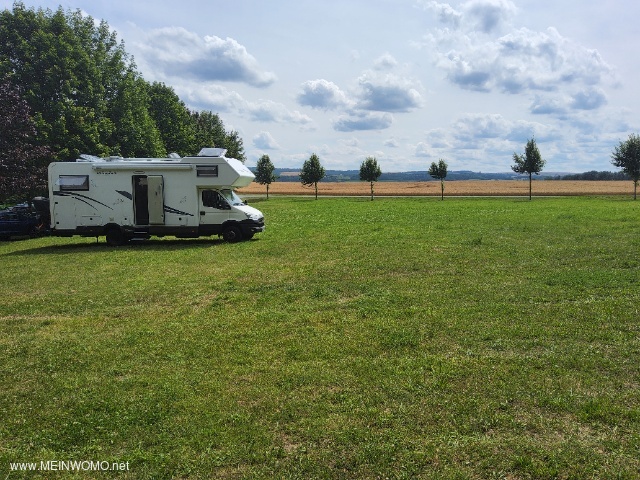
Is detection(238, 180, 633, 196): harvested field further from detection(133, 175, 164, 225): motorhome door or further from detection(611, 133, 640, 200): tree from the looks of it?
detection(133, 175, 164, 225): motorhome door

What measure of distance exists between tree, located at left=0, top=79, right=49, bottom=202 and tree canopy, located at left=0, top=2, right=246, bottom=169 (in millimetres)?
2017

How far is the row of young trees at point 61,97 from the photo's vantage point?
2312 cm

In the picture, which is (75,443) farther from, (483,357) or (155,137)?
(155,137)

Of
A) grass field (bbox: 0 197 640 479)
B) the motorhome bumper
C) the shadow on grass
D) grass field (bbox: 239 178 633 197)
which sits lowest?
grass field (bbox: 0 197 640 479)

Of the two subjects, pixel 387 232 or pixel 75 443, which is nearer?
pixel 75 443

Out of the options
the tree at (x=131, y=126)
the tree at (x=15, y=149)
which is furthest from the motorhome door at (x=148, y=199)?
the tree at (x=131, y=126)

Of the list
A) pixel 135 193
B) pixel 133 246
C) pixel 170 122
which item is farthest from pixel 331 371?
pixel 170 122

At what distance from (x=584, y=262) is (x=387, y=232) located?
9.19m

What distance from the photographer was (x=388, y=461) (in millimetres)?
4180

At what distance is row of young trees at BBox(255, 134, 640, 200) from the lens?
161ft

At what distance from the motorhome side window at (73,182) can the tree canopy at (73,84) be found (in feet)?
28.1

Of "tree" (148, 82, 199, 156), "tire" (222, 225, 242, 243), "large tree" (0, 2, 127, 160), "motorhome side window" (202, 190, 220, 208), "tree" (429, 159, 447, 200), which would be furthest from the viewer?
"tree" (429, 159, 447, 200)

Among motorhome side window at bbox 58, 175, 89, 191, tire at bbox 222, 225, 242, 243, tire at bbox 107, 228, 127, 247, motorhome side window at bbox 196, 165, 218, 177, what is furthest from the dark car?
tire at bbox 222, 225, 242, 243

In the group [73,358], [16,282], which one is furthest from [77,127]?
[73,358]
